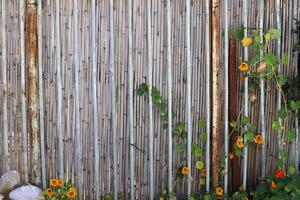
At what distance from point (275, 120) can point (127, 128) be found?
149 centimetres

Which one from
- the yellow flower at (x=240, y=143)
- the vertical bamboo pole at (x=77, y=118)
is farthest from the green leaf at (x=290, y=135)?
the vertical bamboo pole at (x=77, y=118)

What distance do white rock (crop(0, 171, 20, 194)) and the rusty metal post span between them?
0.56ft

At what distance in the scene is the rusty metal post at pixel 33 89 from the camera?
5.36 meters

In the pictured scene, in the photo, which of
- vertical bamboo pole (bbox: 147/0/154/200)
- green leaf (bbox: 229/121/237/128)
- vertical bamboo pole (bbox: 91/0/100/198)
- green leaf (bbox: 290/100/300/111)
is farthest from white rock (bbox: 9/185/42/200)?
green leaf (bbox: 290/100/300/111)

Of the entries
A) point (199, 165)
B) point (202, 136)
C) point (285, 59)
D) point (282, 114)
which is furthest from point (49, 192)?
point (285, 59)

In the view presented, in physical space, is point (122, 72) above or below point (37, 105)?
above

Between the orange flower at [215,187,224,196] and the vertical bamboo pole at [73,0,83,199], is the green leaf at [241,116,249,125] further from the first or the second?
the vertical bamboo pole at [73,0,83,199]

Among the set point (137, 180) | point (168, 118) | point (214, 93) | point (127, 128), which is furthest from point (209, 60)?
point (137, 180)

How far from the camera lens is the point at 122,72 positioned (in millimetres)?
5398

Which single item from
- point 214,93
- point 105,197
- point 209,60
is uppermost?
point 209,60

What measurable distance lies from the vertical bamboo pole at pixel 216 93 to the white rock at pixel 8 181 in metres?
2.01

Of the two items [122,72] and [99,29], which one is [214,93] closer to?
[122,72]

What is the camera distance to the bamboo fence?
533 cm

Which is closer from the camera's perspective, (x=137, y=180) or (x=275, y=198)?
(x=275, y=198)
